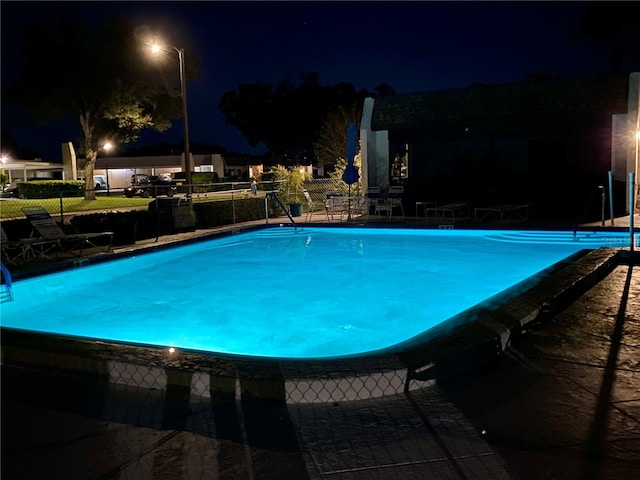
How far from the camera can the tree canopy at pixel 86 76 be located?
2817 centimetres

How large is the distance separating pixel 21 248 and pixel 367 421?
8.99 metres

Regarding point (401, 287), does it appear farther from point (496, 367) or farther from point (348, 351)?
point (496, 367)

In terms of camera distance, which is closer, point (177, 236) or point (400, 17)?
point (177, 236)

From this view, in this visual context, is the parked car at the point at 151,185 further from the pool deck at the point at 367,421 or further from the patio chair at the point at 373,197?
the pool deck at the point at 367,421

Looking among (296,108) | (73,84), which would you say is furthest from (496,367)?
(296,108)

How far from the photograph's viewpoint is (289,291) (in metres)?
9.39

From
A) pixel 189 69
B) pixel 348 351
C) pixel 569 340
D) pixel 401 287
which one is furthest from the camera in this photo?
pixel 189 69

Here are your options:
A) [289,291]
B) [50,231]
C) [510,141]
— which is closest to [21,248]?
[50,231]

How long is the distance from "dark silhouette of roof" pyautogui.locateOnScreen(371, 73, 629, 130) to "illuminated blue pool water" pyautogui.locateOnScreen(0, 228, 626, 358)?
4.41 m

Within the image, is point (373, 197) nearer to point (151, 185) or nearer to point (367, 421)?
point (367, 421)

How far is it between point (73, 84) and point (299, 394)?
28601mm

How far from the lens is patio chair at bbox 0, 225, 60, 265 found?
1000 centimetres

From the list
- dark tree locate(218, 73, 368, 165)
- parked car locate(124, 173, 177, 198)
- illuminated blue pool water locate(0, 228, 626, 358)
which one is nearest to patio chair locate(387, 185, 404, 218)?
illuminated blue pool water locate(0, 228, 626, 358)

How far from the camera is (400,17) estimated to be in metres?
27.8
